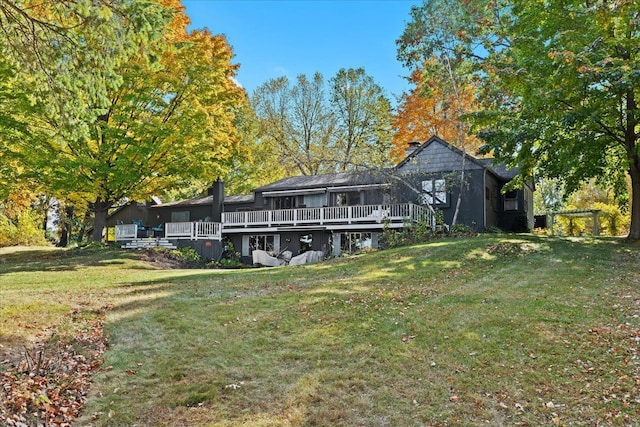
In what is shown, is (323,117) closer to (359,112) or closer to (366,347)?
(359,112)

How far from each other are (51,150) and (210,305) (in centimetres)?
1413

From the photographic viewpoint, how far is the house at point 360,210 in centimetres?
2331

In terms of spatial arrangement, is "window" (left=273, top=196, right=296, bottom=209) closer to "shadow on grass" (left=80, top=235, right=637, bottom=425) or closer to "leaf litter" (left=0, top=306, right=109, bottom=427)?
"shadow on grass" (left=80, top=235, right=637, bottom=425)

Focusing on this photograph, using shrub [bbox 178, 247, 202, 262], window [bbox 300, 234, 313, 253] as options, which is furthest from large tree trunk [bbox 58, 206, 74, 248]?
window [bbox 300, 234, 313, 253]

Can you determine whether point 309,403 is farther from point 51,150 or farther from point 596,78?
point 51,150

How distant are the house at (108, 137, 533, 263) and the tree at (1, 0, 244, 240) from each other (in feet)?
12.1

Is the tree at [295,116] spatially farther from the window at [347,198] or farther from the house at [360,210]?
the window at [347,198]

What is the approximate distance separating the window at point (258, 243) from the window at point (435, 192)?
8841mm

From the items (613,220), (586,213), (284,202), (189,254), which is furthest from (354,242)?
(613,220)

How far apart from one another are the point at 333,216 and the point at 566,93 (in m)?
12.3

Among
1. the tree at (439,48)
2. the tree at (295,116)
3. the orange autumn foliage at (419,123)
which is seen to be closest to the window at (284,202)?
the tree at (295,116)

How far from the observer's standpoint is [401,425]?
510cm

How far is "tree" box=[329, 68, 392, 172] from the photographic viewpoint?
121ft

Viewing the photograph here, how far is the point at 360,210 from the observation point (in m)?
23.0
